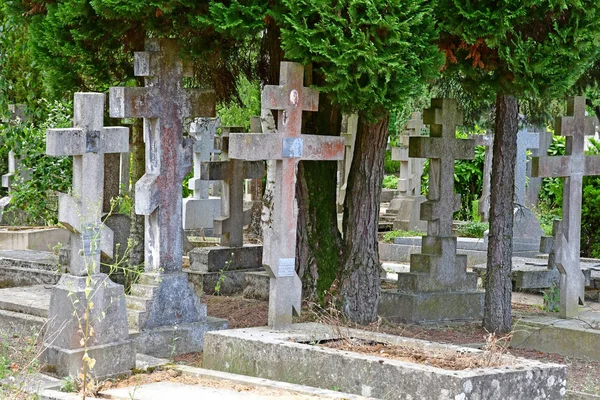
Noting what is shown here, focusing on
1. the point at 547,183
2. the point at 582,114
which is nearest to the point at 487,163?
the point at 547,183

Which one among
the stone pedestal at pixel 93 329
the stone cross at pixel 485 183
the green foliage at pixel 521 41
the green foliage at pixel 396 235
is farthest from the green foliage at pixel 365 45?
the stone cross at pixel 485 183

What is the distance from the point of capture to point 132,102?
370 inches

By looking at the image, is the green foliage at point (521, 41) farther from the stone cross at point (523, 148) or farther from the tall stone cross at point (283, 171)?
the stone cross at point (523, 148)

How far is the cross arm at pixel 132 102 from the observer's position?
935 centimetres

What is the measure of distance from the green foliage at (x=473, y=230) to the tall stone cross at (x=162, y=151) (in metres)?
9.38

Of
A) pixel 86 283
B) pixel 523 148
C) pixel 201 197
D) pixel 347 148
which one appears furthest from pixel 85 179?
pixel 347 148

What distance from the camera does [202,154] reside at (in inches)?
824

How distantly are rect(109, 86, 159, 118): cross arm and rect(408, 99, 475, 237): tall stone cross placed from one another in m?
3.42

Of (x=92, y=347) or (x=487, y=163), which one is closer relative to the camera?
(x=92, y=347)

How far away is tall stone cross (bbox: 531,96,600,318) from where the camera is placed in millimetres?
10227

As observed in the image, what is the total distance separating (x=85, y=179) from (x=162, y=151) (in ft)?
5.99

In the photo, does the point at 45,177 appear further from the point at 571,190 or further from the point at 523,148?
the point at 523,148

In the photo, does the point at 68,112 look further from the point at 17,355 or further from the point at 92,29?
the point at 17,355

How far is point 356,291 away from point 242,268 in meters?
2.85
